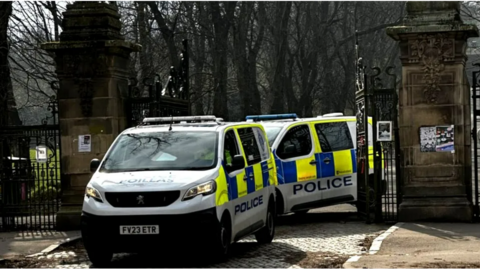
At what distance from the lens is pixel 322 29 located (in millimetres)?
40156

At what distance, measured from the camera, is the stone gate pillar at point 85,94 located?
53.4 ft

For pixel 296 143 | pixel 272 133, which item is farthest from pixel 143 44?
pixel 296 143

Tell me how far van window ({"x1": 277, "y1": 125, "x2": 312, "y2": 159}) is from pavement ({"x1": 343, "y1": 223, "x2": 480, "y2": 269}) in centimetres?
274

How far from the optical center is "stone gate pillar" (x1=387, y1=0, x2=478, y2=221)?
1543cm

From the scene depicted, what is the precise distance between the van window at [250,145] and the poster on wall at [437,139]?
3.21 meters

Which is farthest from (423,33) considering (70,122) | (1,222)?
(1,222)

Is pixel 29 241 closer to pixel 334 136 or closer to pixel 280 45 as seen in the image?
pixel 334 136

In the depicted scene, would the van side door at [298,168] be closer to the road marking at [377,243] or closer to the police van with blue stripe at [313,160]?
the police van with blue stripe at [313,160]

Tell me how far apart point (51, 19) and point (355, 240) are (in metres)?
11.3

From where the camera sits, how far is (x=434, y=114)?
1555 cm

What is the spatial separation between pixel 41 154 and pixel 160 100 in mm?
2199

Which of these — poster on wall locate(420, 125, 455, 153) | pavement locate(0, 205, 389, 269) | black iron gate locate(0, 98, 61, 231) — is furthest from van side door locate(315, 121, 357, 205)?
black iron gate locate(0, 98, 61, 231)

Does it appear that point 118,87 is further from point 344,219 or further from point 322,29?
point 322,29

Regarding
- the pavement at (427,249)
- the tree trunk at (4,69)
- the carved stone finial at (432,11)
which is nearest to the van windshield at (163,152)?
the pavement at (427,249)
